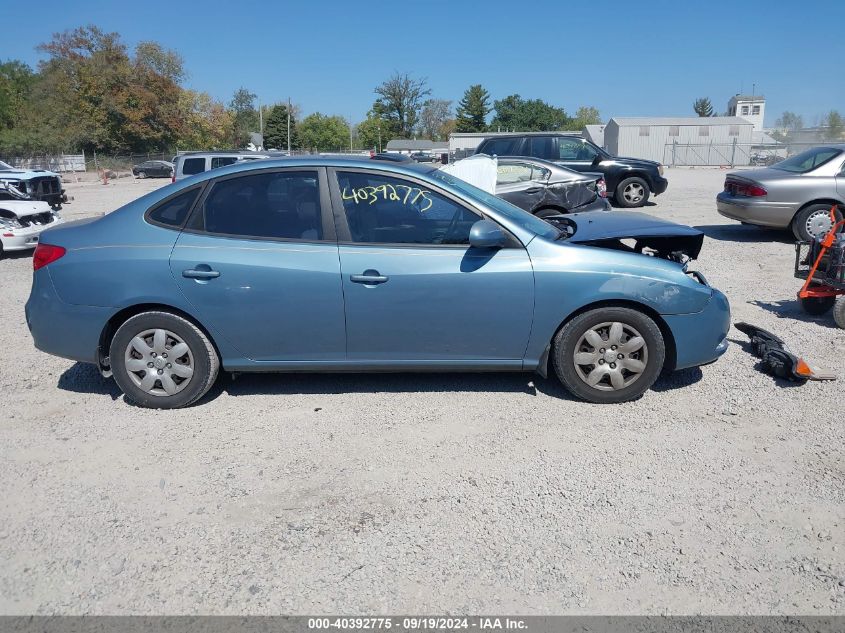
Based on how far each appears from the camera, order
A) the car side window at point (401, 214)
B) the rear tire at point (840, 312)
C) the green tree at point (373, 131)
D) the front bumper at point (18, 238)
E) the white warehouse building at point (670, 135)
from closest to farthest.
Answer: the car side window at point (401, 214) < the rear tire at point (840, 312) < the front bumper at point (18, 238) < the white warehouse building at point (670, 135) < the green tree at point (373, 131)

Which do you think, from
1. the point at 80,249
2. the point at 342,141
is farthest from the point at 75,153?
the point at 80,249

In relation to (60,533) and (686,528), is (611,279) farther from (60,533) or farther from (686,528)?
(60,533)

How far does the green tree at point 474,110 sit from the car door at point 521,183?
290 ft

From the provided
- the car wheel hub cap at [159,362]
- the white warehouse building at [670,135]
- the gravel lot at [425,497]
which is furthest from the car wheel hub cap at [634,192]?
the white warehouse building at [670,135]

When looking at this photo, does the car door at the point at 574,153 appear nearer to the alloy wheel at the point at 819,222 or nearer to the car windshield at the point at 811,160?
the car windshield at the point at 811,160

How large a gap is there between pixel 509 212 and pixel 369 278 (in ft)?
3.94

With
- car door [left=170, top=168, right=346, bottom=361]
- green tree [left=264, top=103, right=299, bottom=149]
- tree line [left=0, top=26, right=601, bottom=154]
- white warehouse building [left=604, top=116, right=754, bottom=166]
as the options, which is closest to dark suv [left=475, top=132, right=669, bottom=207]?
car door [left=170, top=168, right=346, bottom=361]

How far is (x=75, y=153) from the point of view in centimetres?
5572

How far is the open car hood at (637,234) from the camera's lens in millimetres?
4699

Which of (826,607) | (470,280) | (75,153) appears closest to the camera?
(826,607)

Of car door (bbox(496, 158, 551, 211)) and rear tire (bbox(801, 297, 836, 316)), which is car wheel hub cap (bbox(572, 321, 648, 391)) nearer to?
rear tire (bbox(801, 297, 836, 316))

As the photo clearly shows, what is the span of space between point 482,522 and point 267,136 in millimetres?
83697

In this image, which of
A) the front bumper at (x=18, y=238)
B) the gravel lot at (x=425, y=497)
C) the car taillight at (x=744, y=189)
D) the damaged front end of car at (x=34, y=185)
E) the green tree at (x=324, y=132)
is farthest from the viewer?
the green tree at (x=324, y=132)

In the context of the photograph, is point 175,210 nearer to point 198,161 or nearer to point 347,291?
point 347,291
